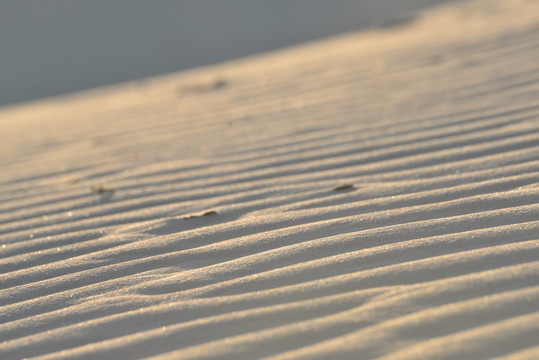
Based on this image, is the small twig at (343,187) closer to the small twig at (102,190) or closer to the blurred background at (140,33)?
the small twig at (102,190)

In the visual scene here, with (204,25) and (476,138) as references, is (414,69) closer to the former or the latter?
(476,138)

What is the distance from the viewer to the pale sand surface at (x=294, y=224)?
6.33 ft

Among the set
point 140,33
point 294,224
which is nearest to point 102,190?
point 294,224

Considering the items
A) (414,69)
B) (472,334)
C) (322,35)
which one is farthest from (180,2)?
(472,334)

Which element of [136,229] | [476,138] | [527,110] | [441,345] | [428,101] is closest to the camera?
[441,345]

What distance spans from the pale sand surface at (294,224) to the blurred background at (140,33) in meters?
7.06

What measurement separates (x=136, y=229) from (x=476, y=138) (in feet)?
5.18

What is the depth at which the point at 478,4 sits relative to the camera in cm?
784

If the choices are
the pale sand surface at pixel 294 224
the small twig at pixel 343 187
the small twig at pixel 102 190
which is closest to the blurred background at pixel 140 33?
the pale sand surface at pixel 294 224

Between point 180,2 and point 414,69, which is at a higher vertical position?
point 180,2

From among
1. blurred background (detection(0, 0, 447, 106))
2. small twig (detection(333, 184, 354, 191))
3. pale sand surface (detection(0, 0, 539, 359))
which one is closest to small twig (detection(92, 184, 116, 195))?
pale sand surface (detection(0, 0, 539, 359))

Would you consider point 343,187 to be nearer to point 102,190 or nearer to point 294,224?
point 294,224

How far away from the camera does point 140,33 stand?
14.0 metres

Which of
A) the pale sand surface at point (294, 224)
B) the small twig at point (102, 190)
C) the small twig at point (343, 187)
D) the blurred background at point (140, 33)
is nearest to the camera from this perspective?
the pale sand surface at point (294, 224)
